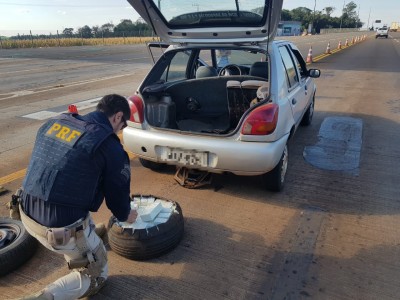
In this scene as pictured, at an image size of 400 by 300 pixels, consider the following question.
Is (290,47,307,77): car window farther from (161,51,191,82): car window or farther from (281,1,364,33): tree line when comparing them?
(281,1,364,33): tree line

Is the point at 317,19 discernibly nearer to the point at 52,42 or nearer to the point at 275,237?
the point at 52,42

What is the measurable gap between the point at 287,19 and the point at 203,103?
4299 inches

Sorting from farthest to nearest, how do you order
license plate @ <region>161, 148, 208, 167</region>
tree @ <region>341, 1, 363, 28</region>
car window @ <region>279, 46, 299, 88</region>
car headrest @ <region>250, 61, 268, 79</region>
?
1. tree @ <region>341, 1, 363, 28</region>
2. car headrest @ <region>250, 61, 268, 79</region>
3. car window @ <region>279, 46, 299, 88</region>
4. license plate @ <region>161, 148, 208, 167</region>

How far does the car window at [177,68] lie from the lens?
Answer: 458 cm

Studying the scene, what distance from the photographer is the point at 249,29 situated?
3783 mm

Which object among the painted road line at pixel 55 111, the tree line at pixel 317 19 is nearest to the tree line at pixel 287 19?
the tree line at pixel 317 19

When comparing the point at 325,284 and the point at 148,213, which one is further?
the point at 148,213

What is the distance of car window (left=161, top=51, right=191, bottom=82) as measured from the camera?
458 cm

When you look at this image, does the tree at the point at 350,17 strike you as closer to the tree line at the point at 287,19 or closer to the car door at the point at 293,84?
the tree line at the point at 287,19

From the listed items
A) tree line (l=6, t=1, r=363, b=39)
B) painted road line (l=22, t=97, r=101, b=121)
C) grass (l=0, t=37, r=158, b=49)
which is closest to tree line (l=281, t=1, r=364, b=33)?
tree line (l=6, t=1, r=363, b=39)

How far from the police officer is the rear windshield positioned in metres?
2.24

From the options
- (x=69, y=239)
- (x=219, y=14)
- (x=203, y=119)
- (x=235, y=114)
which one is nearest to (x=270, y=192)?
(x=235, y=114)

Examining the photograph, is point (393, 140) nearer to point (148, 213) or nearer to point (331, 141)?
point (331, 141)

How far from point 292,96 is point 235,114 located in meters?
0.71
